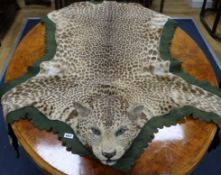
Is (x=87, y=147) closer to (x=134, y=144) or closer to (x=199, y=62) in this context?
(x=134, y=144)

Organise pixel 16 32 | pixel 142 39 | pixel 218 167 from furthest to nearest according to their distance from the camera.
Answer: pixel 16 32 → pixel 218 167 → pixel 142 39

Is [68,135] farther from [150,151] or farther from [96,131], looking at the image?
[150,151]

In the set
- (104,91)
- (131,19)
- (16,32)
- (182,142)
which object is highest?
(131,19)

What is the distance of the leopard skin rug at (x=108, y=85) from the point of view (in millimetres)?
956

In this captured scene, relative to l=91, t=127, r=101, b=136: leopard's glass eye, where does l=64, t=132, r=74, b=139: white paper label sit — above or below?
below

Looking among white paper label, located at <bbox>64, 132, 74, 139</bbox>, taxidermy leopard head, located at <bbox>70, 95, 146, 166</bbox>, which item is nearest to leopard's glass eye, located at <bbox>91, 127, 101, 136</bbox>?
taxidermy leopard head, located at <bbox>70, 95, 146, 166</bbox>

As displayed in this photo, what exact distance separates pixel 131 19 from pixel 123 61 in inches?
11.4

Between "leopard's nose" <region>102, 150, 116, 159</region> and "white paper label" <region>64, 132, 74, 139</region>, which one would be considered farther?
"white paper label" <region>64, 132, 74, 139</region>

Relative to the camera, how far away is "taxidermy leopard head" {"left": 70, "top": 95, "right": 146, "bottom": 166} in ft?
2.95

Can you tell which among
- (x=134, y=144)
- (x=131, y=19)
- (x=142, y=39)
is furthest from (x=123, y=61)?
(x=134, y=144)

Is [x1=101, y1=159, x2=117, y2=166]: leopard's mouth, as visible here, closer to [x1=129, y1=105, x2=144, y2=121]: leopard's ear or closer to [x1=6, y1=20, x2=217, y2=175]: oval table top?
[x1=6, y1=20, x2=217, y2=175]: oval table top

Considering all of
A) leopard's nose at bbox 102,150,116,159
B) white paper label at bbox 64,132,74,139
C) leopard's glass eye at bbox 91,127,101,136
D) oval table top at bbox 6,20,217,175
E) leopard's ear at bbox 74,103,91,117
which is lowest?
oval table top at bbox 6,20,217,175

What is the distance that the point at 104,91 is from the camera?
1.10m

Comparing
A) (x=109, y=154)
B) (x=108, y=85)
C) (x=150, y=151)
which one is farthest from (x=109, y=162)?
(x=108, y=85)
